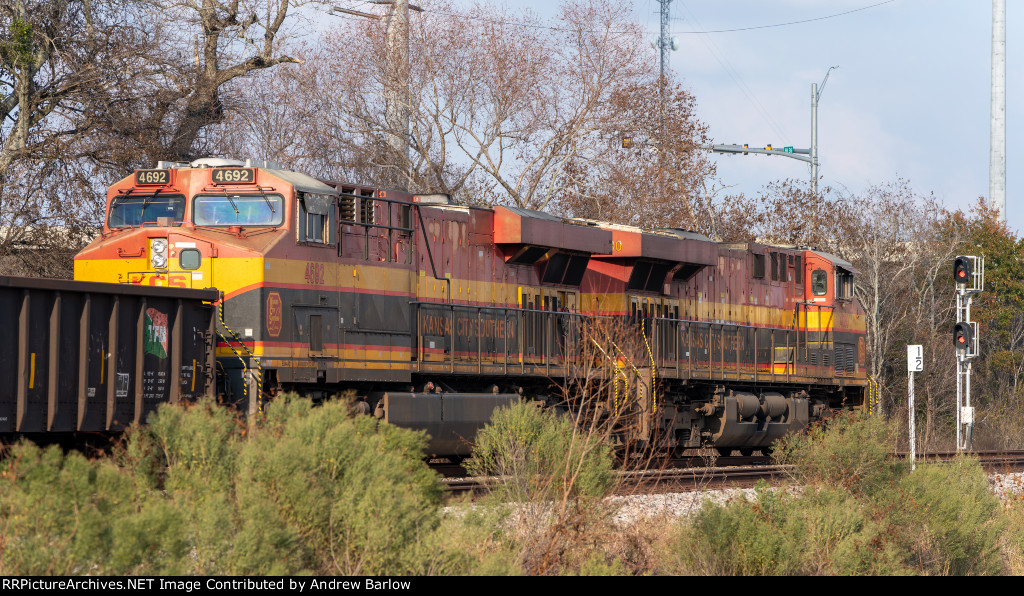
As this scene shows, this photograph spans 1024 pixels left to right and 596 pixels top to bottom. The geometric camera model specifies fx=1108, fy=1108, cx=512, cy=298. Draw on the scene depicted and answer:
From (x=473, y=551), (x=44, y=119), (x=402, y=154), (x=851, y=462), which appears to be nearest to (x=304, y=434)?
→ (x=473, y=551)

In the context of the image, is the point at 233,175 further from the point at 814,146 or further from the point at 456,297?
the point at 814,146

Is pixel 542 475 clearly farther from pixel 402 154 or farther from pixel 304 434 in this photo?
pixel 402 154

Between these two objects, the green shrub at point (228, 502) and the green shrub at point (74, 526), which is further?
the green shrub at point (228, 502)

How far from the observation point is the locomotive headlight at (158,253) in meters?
15.0

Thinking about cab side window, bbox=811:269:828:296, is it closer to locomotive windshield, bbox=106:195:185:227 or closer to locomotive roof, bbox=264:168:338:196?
locomotive roof, bbox=264:168:338:196

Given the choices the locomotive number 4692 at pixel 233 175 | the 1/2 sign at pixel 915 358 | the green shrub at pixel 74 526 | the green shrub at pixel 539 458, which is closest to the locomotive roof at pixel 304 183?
the locomotive number 4692 at pixel 233 175

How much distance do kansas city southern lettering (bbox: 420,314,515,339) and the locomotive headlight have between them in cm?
407

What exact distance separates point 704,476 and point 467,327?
14.9 ft

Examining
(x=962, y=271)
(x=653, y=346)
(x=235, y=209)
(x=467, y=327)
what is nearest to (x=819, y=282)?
(x=962, y=271)

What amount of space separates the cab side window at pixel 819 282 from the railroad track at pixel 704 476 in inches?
164

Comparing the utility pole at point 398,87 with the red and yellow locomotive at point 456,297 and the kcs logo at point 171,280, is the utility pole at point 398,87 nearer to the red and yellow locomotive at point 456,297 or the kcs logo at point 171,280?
the red and yellow locomotive at point 456,297

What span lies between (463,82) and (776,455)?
16896 mm

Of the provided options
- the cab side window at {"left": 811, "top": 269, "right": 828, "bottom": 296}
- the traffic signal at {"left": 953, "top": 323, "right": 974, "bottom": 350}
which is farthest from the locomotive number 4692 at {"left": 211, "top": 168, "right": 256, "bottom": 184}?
the traffic signal at {"left": 953, "top": 323, "right": 974, "bottom": 350}

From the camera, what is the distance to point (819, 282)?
26.1 meters
